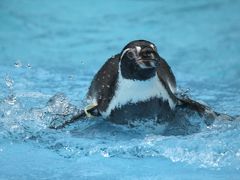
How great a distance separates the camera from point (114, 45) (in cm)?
968

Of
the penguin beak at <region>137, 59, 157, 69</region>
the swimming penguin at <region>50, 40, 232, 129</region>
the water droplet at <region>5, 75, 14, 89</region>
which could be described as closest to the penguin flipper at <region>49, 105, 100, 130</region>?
the swimming penguin at <region>50, 40, 232, 129</region>

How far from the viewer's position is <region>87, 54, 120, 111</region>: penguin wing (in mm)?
4871

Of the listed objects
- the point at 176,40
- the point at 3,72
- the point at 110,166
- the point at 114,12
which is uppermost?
the point at 114,12

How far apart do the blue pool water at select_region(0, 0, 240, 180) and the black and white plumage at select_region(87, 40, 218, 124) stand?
138 millimetres

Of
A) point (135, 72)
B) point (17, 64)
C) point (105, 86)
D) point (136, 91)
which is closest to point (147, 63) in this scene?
point (135, 72)

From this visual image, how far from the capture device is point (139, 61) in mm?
4293

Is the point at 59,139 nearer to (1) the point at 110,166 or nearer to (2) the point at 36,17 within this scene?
(1) the point at 110,166

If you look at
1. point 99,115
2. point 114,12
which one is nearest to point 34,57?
point 114,12

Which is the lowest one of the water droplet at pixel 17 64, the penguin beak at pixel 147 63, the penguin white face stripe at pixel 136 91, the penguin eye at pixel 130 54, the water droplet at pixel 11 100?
the water droplet at pixel 11 100

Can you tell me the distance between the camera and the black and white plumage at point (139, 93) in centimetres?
434

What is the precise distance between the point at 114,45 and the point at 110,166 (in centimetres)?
561

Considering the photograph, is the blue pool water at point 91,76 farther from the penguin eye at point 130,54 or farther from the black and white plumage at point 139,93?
the penguin eye at point 130,54

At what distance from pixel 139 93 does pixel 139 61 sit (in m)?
0.38

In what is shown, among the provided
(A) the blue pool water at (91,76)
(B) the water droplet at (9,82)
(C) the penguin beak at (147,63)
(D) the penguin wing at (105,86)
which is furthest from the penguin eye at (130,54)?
(B) the water droplet at (9,82)
